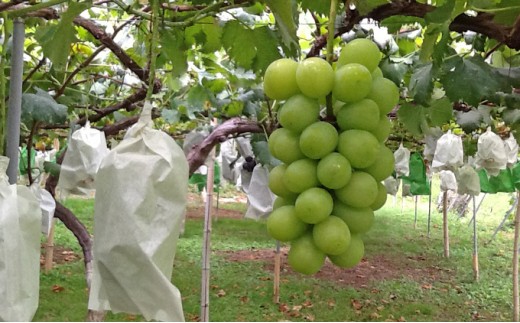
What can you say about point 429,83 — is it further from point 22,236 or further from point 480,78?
point 22,236

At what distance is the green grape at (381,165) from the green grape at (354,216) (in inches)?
2.1

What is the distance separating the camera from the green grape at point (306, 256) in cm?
80

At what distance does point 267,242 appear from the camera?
921cm

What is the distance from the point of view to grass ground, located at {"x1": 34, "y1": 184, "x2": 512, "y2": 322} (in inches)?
215

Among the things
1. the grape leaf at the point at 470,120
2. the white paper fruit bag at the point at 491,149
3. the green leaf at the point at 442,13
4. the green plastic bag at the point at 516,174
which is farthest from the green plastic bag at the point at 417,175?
the green leaf at the point at 442,13

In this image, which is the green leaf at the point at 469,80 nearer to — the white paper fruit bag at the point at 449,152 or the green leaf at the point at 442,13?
the green leaf at the point at 442,13

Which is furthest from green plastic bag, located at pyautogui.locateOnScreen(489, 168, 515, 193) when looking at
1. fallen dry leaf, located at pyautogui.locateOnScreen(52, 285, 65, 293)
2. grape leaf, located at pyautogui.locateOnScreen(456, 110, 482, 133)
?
fallen dry leaf, located at pyautogui.locateOnScreen(52, 285, 65, 293)

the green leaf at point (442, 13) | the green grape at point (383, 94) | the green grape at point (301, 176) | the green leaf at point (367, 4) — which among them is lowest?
the green grape at point (301, 176)

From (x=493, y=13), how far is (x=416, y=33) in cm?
138

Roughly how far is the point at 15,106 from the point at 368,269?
6621 millimetres

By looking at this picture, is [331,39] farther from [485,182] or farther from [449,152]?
[485,182]

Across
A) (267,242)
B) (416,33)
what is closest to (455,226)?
(267,242)

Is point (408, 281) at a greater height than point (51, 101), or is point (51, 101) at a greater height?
point (51, 101)

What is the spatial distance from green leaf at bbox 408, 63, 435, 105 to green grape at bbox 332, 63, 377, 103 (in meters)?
0.55
